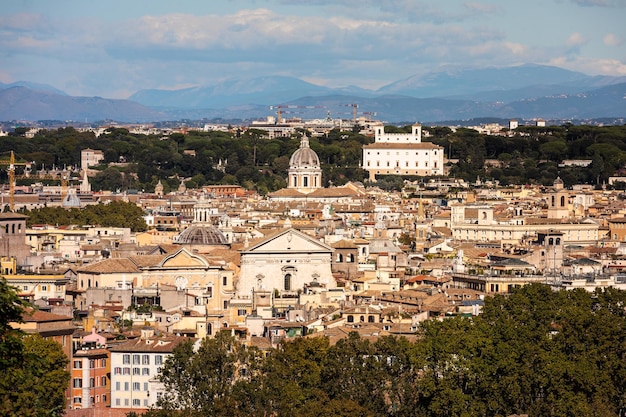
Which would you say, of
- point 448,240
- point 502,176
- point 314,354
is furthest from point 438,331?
point 502,176

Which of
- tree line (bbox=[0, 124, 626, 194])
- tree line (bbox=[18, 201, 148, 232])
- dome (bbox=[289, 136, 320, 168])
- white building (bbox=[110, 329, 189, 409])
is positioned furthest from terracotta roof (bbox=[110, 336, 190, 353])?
tree line (bbox=[0, 124, 626, 194])

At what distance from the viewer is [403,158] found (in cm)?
13138

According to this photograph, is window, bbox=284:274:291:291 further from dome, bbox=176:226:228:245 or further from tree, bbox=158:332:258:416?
tree, bbox=158:332:258:416

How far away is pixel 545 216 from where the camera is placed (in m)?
81.1

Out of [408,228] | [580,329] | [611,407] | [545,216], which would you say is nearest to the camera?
[611,407]

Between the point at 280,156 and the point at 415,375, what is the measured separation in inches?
3630

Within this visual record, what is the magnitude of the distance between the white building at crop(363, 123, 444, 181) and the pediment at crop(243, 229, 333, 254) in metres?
73.8

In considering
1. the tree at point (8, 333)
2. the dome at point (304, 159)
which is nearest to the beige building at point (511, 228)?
the dome at point (304, 159)

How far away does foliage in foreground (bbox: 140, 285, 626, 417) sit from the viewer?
34.2 meters

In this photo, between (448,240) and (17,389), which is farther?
(448,240)

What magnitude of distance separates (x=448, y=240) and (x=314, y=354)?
3263cm

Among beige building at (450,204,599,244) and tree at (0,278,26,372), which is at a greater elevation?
tree at (0,278,26,372)

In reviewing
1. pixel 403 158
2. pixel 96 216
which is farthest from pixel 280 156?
pixel 96 216

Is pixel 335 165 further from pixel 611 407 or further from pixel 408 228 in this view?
pixel 611 407
